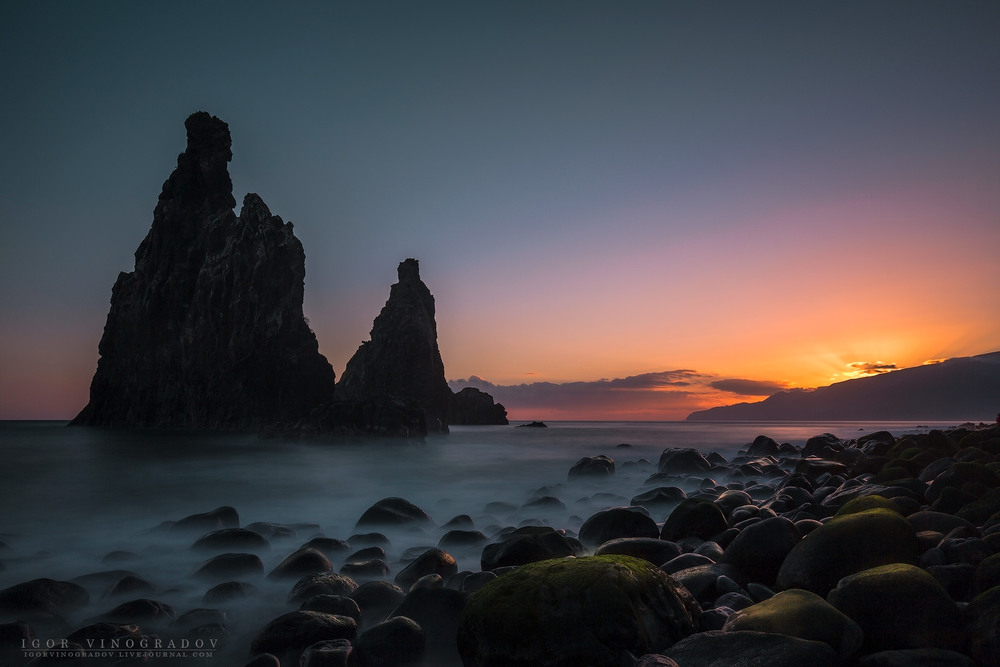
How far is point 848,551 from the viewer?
4844 millimetres

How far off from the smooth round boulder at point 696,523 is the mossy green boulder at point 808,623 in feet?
13.4

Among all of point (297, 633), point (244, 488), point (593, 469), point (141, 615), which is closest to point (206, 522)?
point (141, 615)

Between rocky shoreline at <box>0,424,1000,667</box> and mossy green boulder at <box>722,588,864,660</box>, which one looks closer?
mossy green boulder at <box>722,588,864,660</box>

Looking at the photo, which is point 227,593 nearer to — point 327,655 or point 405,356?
point 327,655

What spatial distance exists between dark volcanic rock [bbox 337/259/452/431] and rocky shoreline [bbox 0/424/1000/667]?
6816 centimetres

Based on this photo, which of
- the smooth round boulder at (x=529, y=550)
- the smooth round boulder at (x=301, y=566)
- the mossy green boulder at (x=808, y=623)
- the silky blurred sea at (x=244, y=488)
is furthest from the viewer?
the silky blurred sea at (x=244, y=488)

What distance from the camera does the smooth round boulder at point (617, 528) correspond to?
8109 mm

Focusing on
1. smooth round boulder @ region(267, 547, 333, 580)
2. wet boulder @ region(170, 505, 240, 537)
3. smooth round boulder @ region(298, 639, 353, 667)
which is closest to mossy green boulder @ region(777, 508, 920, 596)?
smooth round boulder @ region(298, 639, 353, 667)

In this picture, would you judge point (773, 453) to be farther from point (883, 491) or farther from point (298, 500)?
point (298, 500)

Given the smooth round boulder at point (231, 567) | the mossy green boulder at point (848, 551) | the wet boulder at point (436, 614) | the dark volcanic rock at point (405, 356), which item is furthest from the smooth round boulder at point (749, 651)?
the dark volcanic rock at point (405, 356)

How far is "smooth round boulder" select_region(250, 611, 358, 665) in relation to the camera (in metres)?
4.55

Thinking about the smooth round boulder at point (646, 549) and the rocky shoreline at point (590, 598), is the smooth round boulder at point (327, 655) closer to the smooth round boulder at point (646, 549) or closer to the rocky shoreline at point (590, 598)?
the rocky shoreline at point (590, 598)

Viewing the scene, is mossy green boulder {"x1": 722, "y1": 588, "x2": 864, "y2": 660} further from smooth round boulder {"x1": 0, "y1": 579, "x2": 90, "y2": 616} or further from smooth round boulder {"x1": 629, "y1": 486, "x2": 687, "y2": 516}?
smooth round boulder {"x1": 629, "y1": 486, "x2": 687, "y2": 516}

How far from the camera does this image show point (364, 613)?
18.1 ft
